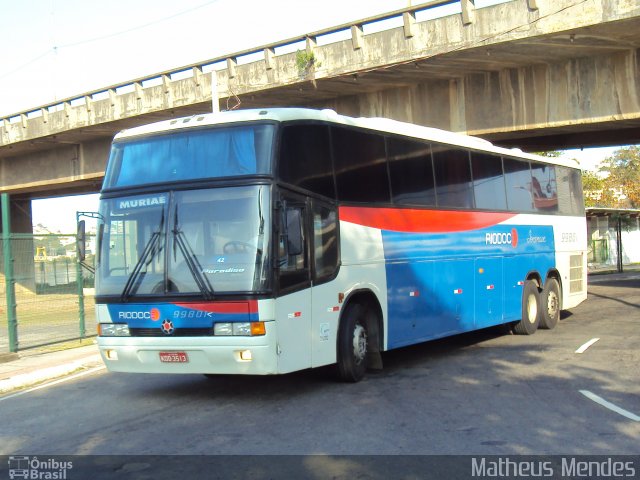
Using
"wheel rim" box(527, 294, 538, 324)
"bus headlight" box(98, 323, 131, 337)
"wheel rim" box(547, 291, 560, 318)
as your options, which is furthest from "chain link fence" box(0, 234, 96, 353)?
"wheel rim" box(547, 291, 560, 318)

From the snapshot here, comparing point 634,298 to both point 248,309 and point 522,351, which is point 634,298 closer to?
point 522,351

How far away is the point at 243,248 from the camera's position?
26.2 feet

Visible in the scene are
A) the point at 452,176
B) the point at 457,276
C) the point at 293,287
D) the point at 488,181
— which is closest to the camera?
the point at 293,287

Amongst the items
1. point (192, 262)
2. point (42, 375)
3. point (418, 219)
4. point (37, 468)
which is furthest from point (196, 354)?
point (418, 219)

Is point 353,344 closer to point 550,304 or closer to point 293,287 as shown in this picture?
point 293,287

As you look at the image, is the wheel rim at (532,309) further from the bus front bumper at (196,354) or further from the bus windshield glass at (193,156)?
the bus windshield glass at (193,156)

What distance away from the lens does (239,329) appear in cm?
792

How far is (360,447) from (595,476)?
78.7 inches

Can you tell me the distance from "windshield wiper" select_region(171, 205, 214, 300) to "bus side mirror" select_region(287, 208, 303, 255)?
1034 millimetres

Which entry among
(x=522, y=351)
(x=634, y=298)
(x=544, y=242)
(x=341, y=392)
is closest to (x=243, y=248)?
(x=341, y=392)

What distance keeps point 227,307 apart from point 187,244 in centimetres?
91

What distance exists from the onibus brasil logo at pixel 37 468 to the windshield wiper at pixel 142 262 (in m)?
2.43

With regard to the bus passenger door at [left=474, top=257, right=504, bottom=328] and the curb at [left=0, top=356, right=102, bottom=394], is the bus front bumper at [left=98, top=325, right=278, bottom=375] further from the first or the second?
the bus passenger door at [left=474, top=257, right=504, bottom=328]

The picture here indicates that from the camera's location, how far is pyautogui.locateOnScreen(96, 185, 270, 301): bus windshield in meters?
7.96
